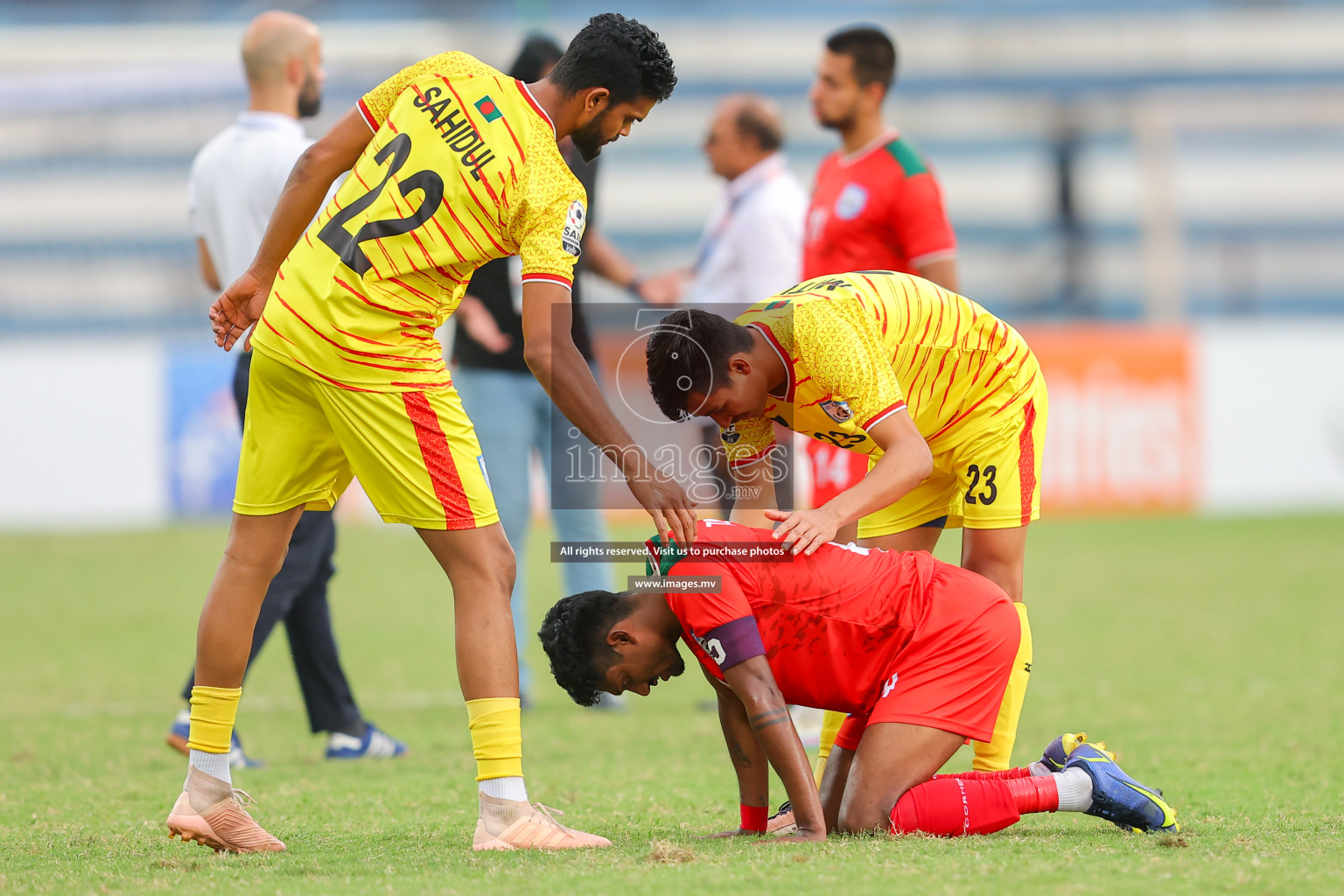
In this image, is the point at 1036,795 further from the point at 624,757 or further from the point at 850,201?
the point at 850,201

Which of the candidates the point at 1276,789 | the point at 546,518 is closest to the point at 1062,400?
the point at 546,518

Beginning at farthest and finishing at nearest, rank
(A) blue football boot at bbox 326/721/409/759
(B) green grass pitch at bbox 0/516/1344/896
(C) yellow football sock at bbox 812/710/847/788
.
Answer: (A) blue football boot at bbox 326/721/409/759 → (C) yellow football sock at bbox 812/710/847/788 → (B) green grass pitch at bbox 0/516/1344/896

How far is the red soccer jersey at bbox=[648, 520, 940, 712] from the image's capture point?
347 cm

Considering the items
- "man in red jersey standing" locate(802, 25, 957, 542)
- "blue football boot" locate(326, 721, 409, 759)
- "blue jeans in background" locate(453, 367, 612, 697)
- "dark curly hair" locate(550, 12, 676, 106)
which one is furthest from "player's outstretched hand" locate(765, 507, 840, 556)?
"blue jeans in background" locate(453, 367, 612, 697)

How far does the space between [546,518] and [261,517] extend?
9705 millimetres

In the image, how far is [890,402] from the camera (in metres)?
3.63

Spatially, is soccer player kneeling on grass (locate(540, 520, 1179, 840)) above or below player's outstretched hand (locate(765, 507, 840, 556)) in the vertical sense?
below

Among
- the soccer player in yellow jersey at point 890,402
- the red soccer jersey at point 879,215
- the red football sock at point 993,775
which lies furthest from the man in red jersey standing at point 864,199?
the red football sock at point 993,775

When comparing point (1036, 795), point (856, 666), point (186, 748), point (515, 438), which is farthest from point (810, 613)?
point (515, 438)

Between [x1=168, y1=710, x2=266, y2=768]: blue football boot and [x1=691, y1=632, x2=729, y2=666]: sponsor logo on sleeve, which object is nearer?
[x1=691, y1=632, x2=729, y2=666]: sponsor logo on sleeve

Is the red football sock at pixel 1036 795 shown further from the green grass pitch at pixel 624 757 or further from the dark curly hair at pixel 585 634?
the dark curly hair at pixel 585 634

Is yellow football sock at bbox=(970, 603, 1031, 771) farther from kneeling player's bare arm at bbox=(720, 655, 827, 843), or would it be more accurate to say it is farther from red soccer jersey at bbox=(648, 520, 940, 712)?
kneeling player's bare arm at bbox=(720, 655, 827, 843)

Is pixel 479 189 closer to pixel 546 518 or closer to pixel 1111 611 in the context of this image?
pixel 1111 611

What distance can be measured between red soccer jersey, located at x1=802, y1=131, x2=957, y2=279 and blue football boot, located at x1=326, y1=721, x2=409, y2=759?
88.7 inches
